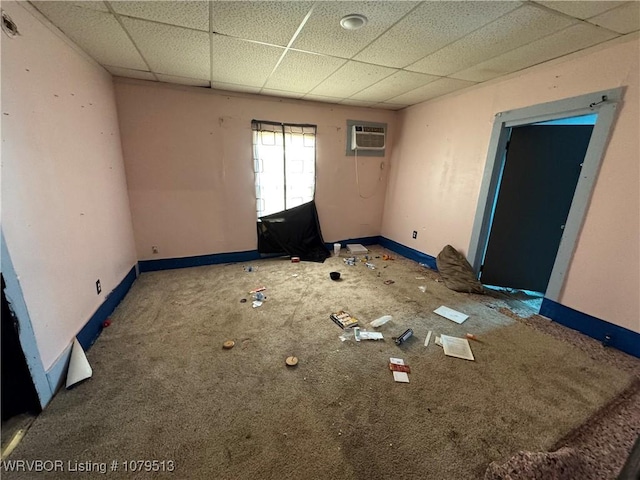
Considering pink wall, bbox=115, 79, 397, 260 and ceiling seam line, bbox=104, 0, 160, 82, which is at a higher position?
Answer: ceiling seam line, bbox=104, 0, 160, 82

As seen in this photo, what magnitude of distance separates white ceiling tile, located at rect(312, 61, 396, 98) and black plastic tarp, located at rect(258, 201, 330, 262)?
4.89 ft

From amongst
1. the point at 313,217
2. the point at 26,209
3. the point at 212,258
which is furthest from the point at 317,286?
the point at 26,209

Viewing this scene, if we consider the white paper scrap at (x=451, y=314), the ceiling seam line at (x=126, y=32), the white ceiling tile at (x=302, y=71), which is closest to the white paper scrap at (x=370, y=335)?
the white paper scrap at (x=451, y=314)

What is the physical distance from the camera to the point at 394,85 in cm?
288

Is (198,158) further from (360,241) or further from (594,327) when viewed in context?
(594,327)

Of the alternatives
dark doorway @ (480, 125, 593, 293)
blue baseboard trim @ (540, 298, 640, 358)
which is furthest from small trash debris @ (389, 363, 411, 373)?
dark doorway @ (480, 125, 593, 293)

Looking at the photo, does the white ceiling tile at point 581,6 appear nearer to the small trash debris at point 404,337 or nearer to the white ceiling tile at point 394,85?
the white ceiling tile at point 394,85

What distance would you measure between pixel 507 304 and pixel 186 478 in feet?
9.92

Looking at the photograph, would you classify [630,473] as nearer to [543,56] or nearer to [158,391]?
[158,391]

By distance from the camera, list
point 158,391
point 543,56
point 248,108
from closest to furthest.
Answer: point 158,391 < point 543,56 < point 248,108

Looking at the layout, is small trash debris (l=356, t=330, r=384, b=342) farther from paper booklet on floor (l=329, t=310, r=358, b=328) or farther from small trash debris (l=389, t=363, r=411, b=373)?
small trash debris (l=389, t=363, r=411, b=373)

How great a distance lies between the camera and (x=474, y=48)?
6.47 ft

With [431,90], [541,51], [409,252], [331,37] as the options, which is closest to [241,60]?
[331,37]

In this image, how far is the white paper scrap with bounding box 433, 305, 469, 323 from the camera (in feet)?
7.89
